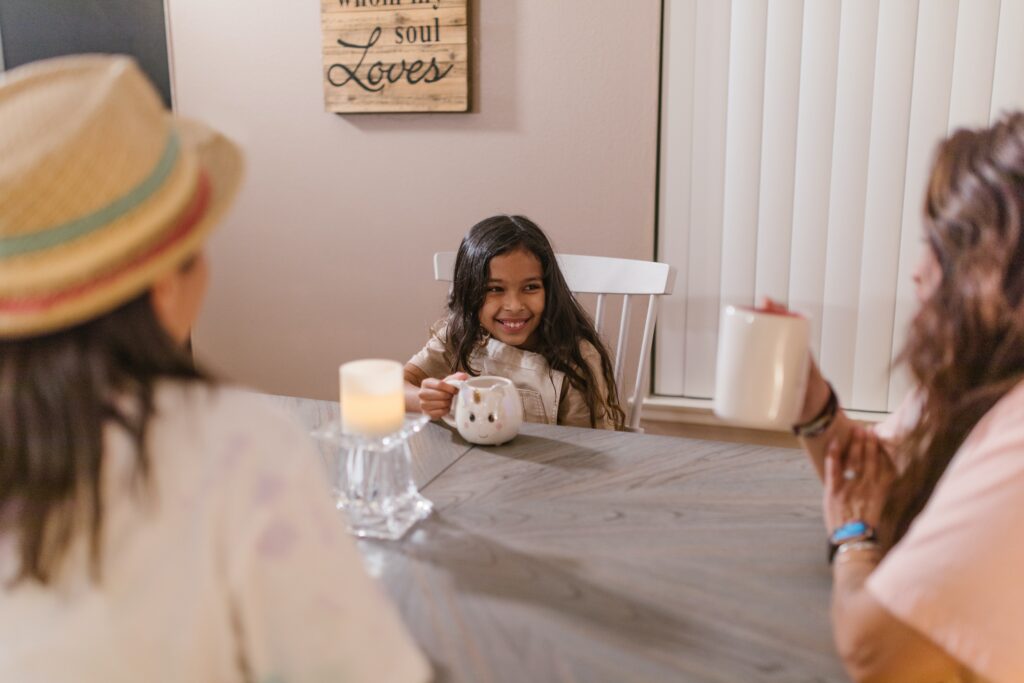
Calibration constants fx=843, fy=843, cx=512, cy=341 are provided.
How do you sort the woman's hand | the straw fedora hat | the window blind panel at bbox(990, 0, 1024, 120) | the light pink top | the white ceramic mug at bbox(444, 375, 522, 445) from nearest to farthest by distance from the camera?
the straw fedora hat → the light pink top → the woman's hand → the white ceramic mug at bbox(444, 375, 522, 445) → the window blind panel at bbox(990, 0, 1024, 120)

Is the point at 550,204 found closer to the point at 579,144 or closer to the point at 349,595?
the point at 579,144

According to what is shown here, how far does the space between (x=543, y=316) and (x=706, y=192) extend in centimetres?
85

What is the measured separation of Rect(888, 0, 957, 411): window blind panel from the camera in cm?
209

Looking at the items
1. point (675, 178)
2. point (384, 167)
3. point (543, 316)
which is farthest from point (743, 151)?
point (384, 167)

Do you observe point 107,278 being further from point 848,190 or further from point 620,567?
point 848,190

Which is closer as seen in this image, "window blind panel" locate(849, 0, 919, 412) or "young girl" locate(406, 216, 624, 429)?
"young girl" locate(406, 216, 624, 429)

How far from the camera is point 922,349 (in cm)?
85

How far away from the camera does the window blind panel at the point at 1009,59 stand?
2031mm

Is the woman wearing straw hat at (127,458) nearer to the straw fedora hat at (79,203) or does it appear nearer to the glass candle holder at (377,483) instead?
the straw fedora hat at (79,203)

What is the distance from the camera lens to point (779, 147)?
7.48ft

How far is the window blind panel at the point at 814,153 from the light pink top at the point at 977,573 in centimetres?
151

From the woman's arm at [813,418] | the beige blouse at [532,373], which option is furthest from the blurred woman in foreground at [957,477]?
the beige blouse at [532,373]

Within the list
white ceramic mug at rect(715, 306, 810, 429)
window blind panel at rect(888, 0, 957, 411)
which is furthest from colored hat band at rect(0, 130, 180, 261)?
window blind panel at rect(888, 0, 957, 411)

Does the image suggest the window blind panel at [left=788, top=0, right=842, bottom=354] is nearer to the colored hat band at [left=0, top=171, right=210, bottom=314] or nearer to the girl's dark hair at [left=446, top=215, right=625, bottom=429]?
the girl's dark hair at [left=446, top=215, right=625, bottom=429]
